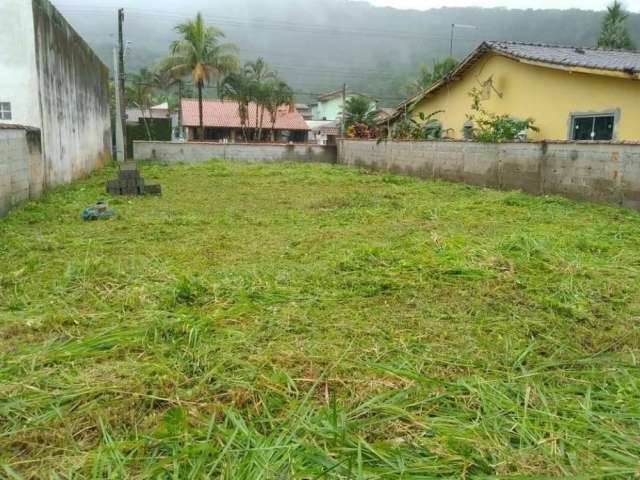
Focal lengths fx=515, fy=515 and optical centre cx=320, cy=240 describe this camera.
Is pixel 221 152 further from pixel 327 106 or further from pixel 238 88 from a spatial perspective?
pixel 327 106

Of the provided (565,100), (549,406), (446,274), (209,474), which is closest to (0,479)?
(209,474)

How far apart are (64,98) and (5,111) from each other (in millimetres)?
2287

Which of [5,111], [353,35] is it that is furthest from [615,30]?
[353,35]

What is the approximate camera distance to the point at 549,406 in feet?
7.14

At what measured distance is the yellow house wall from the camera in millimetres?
10117

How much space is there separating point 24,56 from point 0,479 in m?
9.66

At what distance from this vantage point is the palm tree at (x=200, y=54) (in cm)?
2566

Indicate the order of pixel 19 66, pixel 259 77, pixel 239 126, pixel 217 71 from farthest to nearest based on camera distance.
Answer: pixel 239 126
pixel 259 77
pixel 217 71
pixel 19 66

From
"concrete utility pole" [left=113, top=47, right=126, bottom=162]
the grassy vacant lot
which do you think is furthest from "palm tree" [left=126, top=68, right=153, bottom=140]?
the grassy vacant lot

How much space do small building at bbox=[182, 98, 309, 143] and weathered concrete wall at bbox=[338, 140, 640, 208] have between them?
19.7 metres

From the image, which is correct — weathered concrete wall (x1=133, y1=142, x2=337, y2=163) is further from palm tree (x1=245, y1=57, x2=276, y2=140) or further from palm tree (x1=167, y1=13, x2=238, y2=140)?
palm tree (x1=245, y1=57, x2=276, y2=140)

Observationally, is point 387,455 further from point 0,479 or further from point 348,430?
point 0,479

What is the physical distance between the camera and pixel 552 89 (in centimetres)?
1172

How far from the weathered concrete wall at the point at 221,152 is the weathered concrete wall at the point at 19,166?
9159 mm
